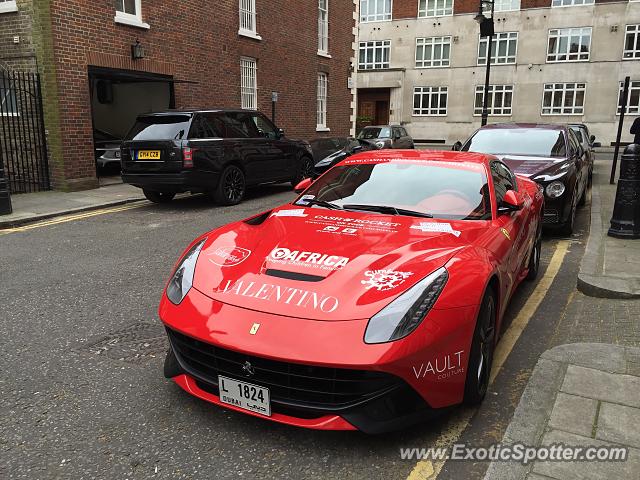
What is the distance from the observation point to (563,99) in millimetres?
37688

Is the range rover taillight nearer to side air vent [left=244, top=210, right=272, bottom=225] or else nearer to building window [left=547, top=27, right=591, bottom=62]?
side air vent [left=244, top=210, right=272, bottom=225]

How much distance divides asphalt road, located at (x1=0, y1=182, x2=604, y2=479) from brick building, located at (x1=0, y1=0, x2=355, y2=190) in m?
7.10

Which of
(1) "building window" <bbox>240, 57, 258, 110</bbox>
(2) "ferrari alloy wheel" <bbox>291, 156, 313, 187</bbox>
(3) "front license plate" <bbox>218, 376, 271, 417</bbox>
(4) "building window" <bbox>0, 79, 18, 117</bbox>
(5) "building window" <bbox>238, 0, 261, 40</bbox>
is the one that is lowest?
(3) "front license plate" <bbox>218, 376, 271, 417</bbox>

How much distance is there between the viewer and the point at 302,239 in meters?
3.32

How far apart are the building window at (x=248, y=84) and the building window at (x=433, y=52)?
2717 centimetres

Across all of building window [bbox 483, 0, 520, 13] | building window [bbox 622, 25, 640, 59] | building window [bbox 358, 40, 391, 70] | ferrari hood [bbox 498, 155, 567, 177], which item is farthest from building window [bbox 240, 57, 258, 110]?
building window [bbox 622, 25, 640, 59]

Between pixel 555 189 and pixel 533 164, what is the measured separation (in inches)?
27.4

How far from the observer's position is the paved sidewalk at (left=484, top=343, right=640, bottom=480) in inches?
93.6

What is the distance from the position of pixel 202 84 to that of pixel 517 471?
14524 millimetres

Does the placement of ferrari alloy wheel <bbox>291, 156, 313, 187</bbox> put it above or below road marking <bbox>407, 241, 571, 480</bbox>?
above

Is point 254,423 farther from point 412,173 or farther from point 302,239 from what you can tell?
point 412,173

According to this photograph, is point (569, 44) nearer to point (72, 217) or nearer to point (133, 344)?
point (72, 217)
